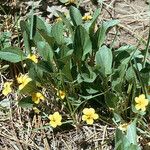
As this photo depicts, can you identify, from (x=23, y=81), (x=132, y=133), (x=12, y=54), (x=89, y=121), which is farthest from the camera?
(x=12, y=54)

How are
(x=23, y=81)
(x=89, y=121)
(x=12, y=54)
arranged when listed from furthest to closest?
1. (x=12, y=54)
2. (x=23, y=81)
3. (x=89, y=121)

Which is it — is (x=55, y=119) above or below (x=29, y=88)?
below

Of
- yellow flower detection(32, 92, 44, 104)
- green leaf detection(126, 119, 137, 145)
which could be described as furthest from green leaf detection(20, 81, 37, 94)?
green leaf detection(126, 119, 137, 145)

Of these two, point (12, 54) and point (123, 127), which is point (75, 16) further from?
point (123, 127)

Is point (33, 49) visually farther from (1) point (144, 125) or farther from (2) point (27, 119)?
(1) point (144, 125)

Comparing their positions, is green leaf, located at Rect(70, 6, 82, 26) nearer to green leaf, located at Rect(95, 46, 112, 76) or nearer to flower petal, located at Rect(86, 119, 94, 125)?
green leaf, located at Rect(95, 46, 112, 76)

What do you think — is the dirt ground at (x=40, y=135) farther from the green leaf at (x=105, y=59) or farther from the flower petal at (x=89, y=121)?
the green leaf at (x=105, y=59)

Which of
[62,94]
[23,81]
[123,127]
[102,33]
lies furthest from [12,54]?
[123,127]

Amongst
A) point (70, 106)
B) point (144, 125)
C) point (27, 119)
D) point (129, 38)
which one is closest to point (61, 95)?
point (70, 106)
